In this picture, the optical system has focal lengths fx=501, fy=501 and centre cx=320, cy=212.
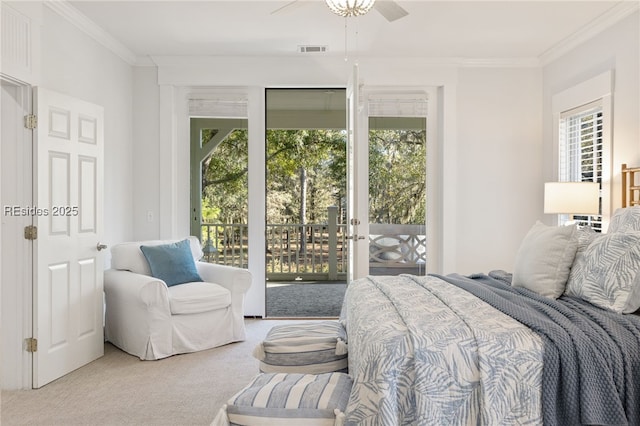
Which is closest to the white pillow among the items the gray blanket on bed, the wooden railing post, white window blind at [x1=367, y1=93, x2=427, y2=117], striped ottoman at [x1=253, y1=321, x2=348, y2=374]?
the gray blanket on bed

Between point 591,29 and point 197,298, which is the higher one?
point 591,29

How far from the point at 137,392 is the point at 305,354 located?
1226 mm

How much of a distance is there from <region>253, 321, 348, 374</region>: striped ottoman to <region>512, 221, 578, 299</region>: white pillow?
108 centimetres

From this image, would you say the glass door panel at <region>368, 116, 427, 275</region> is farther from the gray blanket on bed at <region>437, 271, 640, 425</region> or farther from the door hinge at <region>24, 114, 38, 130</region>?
the gray blanket on bed at <region>437, 271, 640, 425</region>

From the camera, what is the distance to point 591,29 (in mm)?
4223

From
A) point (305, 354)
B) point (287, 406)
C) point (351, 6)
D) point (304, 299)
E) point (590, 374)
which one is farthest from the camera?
point (304, 299)

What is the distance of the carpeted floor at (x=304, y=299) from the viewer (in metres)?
5.84

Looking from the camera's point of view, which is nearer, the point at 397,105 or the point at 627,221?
the point at 627,221

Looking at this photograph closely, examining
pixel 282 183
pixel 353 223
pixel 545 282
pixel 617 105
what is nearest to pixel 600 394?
pixel 545 282

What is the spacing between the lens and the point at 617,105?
3.92 m

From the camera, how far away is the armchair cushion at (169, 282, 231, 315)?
3.99 metres

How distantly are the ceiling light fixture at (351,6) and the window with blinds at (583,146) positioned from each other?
2541mm

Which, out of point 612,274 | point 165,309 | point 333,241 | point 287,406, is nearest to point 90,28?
point 165,309

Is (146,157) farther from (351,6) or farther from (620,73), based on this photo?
(620,73)
